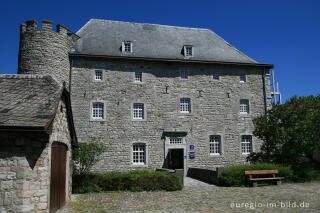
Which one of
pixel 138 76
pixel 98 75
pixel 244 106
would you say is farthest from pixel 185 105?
pixel 98 75

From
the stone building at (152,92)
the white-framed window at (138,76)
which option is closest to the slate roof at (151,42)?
the stone building at (152,92)

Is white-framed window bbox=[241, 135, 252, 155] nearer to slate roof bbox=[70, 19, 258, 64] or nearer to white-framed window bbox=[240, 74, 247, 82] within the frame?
white-framed window bbox=[240, 74, 247, 82]

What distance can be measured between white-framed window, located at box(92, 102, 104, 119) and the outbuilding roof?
7.78 meters

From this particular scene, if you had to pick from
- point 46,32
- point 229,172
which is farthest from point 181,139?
point 46,32

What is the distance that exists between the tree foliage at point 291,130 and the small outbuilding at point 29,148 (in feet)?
37.4

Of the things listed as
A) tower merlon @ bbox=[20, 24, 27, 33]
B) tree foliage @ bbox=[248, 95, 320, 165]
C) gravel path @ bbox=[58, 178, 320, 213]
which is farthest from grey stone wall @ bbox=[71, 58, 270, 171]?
gravel path @ bbox=[58, 178, 320, 213]

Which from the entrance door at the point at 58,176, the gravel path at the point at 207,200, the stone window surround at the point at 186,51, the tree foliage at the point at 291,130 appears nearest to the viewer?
the entrance door at the point at 58,176

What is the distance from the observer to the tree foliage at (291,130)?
13500mm

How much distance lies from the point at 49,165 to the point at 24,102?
1.77 metres

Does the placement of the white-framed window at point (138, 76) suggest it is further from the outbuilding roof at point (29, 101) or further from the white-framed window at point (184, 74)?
the outbuilding roof at point (29, 101)

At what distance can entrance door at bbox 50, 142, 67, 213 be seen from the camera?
6.93 m

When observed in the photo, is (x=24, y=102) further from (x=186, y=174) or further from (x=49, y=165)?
(x=186, y=174)

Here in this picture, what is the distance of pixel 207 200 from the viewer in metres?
9.02

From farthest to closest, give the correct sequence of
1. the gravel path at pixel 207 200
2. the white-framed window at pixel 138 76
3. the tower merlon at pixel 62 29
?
1. the white-framed window at pixel 138 76
2. the tower merlon at pixel 62 29
3. the gravel path at pixel 207 200
